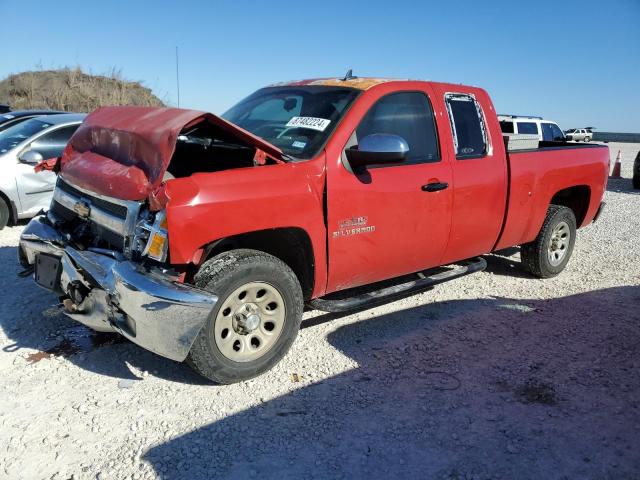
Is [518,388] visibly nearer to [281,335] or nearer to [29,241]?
[281,335]

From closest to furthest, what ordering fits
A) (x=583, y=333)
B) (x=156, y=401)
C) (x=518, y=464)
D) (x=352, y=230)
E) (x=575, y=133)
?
(x=518, y=464)
(x=156, y=401)
(x=352, y=230)
(x=583, y=333)
(x=575, y=133)

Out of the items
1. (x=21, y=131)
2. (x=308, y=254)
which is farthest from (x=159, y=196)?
(x=21, y=131)

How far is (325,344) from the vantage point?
410 centimetres

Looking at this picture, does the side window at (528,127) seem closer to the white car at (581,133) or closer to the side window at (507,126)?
the side window at (507,126)

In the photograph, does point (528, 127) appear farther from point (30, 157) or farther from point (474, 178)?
point (30, 157)

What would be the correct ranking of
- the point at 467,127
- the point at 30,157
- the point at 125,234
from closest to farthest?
the point at 125,234 < the point at 467,127 < the point at 30,157

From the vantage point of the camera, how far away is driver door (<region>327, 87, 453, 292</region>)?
3730 mm

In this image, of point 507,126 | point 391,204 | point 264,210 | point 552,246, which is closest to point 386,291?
point 391,204

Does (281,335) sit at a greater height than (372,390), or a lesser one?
greater

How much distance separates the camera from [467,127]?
4699 millimetres

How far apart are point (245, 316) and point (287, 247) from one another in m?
0.60

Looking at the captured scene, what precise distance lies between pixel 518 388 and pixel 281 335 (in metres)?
1.62

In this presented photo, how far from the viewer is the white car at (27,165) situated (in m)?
7.04

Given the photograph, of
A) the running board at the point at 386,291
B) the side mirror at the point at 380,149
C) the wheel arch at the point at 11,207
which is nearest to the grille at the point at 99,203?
the running board at the point at 386,291
